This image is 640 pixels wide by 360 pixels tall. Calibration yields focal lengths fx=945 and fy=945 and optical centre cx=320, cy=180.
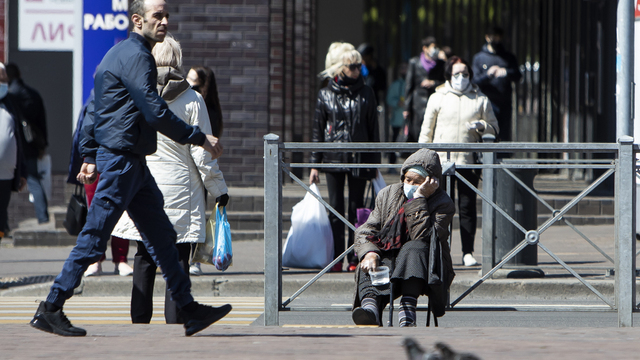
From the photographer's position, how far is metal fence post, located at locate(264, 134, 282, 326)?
5340mm

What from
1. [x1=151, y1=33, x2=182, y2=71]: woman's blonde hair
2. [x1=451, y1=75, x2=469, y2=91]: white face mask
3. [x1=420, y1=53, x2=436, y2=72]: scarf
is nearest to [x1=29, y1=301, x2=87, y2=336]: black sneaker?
[x1=151, y1=33, x2=182, y2=71]: woman's blonde hair

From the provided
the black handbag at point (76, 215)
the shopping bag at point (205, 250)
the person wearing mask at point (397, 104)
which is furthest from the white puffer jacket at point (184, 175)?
the person wearing mask at point (397, 104)

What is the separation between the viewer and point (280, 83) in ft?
38.0

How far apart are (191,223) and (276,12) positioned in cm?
643

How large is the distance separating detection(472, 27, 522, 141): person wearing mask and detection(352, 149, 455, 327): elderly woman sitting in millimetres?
5829

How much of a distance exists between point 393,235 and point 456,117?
292 centimetres

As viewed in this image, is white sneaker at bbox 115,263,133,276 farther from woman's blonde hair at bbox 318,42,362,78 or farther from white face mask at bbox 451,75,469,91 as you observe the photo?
white face mask at bbox 451,75,469,91

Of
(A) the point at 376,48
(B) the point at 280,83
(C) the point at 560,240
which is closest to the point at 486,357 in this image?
(C) the point at 560,240

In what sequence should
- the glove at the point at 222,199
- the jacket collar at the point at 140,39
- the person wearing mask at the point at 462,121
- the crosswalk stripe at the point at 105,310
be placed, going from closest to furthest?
the jacket collar at the point at 140,39, the glove at the point at 222,199, the crosswalk stripe at the point at 105,310, the person wearing mask at the point at 462,121

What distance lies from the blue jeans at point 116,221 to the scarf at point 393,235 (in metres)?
1.19

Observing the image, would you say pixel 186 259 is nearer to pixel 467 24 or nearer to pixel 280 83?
pixel 280 83

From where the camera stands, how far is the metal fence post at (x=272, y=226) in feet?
17.5

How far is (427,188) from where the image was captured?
16.8 ft

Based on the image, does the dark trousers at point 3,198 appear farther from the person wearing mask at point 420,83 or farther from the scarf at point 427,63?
the scarf at point 427,63
